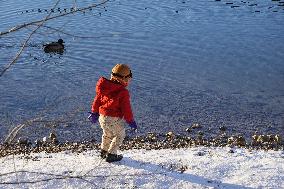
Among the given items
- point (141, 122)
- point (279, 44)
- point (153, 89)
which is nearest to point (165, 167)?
point (141, 122)

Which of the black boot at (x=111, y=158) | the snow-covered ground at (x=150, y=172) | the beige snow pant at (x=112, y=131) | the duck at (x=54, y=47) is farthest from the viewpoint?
the duck at (x=54, y=47)

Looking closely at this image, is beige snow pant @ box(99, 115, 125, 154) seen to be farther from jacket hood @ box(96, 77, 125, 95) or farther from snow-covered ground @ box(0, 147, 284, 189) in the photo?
jacket hood @ box(96, 77, 125, 95)

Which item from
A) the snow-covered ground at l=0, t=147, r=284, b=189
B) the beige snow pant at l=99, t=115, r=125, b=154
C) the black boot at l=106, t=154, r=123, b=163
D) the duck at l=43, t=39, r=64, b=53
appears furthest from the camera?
the duck at l=43, t=39, r=64, b=53

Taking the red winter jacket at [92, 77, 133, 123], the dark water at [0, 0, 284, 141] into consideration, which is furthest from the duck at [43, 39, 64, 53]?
the red winter jacket at [92, 77, 133, 123]

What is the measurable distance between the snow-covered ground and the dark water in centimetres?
266

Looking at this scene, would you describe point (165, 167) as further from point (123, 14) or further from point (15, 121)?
point (123, 14)

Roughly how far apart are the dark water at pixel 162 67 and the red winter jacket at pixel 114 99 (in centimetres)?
327

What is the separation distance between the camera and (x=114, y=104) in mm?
7129

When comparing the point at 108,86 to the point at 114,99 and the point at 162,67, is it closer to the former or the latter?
the point at 114,99

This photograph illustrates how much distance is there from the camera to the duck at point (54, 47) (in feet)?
60.5

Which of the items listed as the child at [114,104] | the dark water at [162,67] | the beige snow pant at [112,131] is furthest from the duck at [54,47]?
the child at [114,104]

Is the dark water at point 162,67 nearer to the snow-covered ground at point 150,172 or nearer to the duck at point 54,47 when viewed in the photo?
the duck at point 54,47

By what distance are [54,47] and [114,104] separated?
39.1ft

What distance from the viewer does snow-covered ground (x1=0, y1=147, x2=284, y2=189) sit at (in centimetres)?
704
